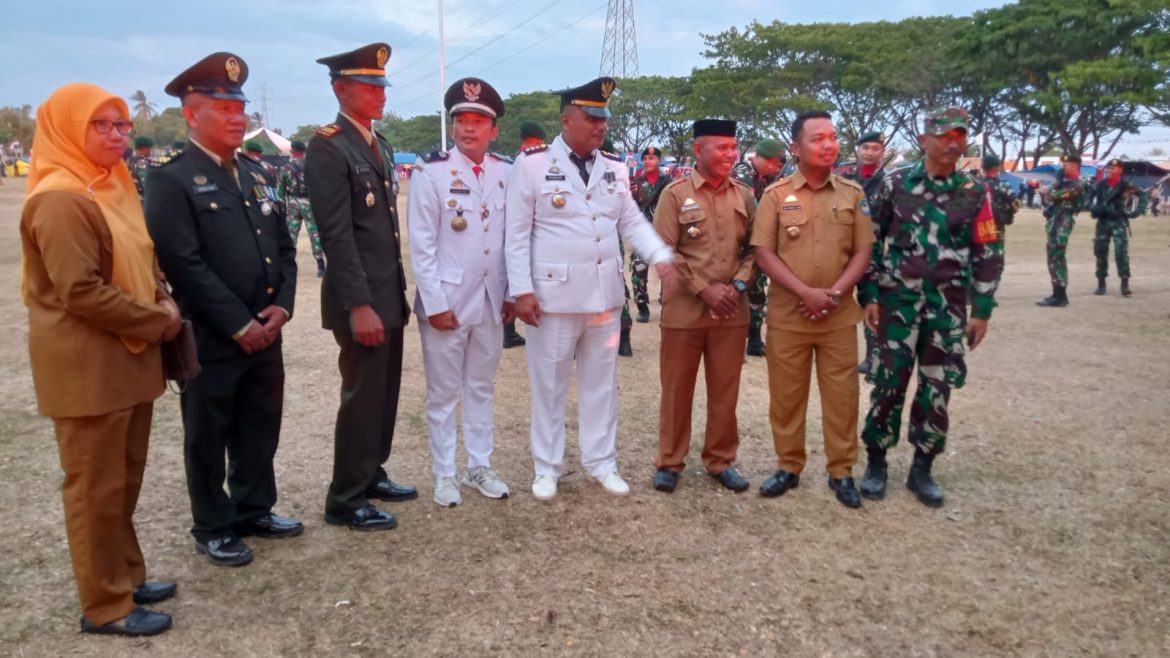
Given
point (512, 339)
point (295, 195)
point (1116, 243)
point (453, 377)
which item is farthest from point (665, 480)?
point (1116, 243)

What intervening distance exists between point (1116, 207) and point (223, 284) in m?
11.5

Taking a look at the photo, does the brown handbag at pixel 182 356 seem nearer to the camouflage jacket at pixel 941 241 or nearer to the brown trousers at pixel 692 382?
the brown trousers at pixel 692 382

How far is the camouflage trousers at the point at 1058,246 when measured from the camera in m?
10.4

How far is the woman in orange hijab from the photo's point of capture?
2670 mm

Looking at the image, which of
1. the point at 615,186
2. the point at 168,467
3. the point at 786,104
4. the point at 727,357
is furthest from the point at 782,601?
the point at 786,104

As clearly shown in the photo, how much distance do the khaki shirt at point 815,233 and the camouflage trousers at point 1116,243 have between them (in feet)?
29.6

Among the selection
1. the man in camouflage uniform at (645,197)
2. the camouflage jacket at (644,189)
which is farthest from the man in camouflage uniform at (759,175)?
the camouflage jacket at (644,189)

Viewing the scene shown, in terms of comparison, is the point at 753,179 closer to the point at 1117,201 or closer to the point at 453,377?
the point at 453,377

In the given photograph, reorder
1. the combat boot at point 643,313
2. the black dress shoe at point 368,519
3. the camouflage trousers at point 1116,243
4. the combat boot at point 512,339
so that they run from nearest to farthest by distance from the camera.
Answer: the black dress shoe at point 368,519, the combat boot at point 512,339, the combat boot at point 643,313, the camouflage trousers at point 1116,243

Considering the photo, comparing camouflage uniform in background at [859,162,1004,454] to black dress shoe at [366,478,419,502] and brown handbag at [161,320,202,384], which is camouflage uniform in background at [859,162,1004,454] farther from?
brown handbag at [161,320,202,384]

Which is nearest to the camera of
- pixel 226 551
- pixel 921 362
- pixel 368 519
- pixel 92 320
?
pixel 92 320

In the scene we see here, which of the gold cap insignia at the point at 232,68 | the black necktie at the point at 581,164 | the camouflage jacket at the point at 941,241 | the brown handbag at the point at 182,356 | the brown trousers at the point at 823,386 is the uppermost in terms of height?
the gold cap insignia at the point at 232,68

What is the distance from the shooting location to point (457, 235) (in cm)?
401

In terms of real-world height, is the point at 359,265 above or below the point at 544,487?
above
